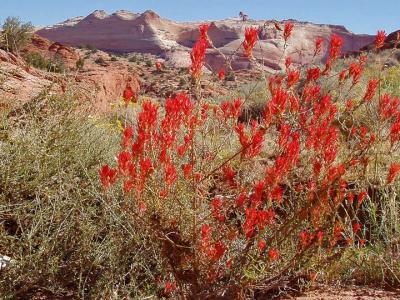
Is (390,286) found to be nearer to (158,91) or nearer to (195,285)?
(195,285)

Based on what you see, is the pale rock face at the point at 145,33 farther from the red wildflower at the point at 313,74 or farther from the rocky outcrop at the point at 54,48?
the red wildflower at the point at 313,74

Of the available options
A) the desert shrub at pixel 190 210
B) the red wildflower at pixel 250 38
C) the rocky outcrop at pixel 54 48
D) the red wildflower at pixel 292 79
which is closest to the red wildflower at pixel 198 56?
the desert shrub at pixel 190 210

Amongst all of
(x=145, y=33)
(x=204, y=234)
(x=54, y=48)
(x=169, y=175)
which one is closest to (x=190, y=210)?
(x=204, y=234)

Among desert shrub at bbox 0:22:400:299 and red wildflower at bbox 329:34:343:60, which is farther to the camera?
red wildflower at bbox 329:34:343:60

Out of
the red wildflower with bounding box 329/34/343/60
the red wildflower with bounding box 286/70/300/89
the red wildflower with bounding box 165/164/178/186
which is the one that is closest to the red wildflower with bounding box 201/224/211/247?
the red wildflower with bounding box 165/164/178/186

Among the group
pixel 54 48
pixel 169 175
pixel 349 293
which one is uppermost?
pixel 54 48

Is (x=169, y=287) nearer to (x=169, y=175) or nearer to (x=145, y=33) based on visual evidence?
(x=169, y=175)

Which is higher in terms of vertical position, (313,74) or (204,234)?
(313,74)

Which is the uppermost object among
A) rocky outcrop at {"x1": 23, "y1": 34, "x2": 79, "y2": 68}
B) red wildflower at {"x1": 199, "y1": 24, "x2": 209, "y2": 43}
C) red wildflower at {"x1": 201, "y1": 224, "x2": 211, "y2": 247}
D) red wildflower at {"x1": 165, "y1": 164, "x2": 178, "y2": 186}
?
red wildflower at {"x1": 199, "y1": 24, "x2": 209, "y2": 43}

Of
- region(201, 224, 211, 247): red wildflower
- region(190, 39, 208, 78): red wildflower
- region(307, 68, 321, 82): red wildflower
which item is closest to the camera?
region(190, 39, 208, 78): red wildflower

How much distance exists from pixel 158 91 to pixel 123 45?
171ft

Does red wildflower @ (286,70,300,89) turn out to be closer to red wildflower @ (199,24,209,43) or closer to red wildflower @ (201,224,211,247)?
red wildflower @ (199,24,209,43)

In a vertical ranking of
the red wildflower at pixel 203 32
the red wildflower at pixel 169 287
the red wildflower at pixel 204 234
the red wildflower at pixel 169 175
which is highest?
the red wildflower at pixel 203 32

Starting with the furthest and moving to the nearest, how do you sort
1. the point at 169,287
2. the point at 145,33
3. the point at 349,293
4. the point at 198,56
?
the point at 145,33
the point at 349,293
the point at 169,287
the point at 198,56
